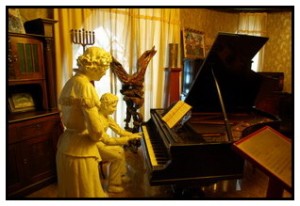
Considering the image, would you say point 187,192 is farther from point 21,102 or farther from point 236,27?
point 236,27

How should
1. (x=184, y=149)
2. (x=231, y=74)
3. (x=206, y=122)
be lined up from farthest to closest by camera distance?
1. (x=206, y=122)
2. (x=231, y=74)
3. (x=184, y=149)

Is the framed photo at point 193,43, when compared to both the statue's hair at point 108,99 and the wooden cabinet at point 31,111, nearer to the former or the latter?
the wooden cabinet at point 31,111

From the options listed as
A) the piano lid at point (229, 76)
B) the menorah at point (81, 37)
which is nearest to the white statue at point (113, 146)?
the piano lid at point (229, 76)

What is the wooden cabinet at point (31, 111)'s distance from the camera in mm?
1815

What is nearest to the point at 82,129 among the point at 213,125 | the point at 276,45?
the point at 213,125

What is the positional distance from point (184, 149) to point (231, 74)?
1.09 meters

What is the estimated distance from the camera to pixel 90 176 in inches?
49.4

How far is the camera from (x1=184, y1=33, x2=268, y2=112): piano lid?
5.72 ft

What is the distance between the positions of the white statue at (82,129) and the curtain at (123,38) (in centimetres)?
134

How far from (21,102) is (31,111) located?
133 millimetres

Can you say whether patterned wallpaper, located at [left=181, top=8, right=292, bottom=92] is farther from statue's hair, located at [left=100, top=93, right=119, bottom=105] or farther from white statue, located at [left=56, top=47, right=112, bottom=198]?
white statue, located at [left=56, top=47, right=112, bottom=198]

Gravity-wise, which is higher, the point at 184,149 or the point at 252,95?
the point at 252,95

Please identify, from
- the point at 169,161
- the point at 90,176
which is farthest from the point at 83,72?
the point at 169,161

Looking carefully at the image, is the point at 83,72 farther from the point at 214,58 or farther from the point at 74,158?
the point at 214,58
